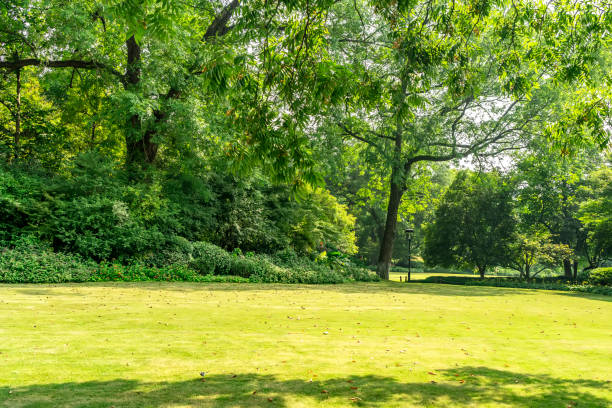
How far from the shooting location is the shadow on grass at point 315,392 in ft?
10.8

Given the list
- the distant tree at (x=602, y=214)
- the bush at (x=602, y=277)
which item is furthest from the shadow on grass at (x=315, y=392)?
the bush at (x=602, y=277)

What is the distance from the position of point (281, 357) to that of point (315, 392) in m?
1.25

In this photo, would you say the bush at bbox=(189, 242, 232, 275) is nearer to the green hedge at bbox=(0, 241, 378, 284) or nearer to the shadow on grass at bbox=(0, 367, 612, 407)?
the green hedge at bbox=(0, 241, 378, 284)

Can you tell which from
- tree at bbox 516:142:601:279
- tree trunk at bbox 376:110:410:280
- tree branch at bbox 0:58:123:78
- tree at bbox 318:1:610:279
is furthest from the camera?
tree at bbox 516:142:601:279

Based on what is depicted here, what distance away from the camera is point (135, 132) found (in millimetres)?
16031

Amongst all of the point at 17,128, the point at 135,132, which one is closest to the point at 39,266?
the point at 135,132

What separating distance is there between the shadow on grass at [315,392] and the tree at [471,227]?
1062 inches

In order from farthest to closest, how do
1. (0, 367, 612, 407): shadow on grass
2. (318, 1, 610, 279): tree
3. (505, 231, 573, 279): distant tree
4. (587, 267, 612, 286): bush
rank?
(505, 231, 573, 279): distant tree < (587, 267, 612, 286): bush < (318, 1, 610, 279): tree < (0, 367, 612, 407): shadow on grass

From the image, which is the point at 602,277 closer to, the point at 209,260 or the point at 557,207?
the point at 557,207

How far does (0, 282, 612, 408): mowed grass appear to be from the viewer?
3541 millimetres

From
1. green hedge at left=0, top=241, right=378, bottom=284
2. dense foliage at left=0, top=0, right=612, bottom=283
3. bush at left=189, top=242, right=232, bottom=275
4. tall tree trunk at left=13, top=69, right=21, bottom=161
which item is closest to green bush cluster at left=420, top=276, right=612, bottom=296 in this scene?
dense foliage at left=0, top=0, right=612, bottom=283

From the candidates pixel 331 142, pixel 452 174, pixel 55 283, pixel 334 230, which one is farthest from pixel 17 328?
pixel 452 174

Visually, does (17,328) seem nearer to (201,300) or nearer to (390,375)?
(201,300)

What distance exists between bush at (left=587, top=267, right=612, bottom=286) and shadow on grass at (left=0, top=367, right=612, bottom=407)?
23277 mm
